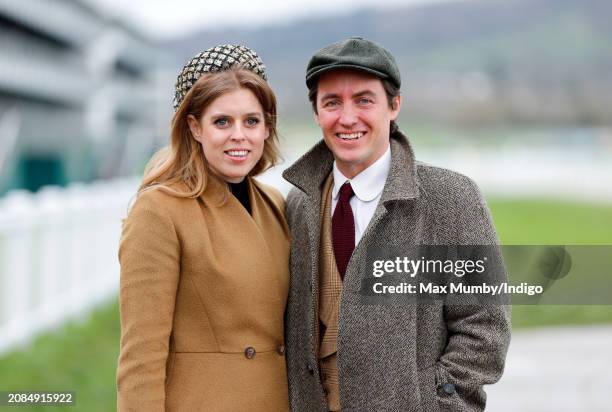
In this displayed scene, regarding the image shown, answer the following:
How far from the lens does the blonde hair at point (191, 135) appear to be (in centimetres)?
322

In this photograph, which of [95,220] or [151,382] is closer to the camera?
[151,382]

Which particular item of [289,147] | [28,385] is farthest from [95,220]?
[289,147]

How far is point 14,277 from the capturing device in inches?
309

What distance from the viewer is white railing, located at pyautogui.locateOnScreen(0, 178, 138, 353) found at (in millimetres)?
7797

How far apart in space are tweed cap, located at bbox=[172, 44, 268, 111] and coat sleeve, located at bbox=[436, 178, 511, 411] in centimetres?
95

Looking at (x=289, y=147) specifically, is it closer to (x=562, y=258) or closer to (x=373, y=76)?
(x=373, y=76)

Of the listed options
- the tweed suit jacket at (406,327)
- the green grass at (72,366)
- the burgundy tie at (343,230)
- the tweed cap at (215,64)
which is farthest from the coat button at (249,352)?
the green grass at (72,366)

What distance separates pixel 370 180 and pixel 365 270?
39cm

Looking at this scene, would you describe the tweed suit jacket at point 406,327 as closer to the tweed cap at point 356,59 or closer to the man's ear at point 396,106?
the man's ear at point 396,106

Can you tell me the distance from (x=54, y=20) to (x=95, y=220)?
139 feet

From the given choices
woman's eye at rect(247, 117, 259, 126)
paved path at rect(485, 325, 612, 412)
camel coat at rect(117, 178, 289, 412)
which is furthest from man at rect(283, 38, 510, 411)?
paved path at rect(485, 325, 612, 412)

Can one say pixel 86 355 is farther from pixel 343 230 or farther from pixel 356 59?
pixel 356 59

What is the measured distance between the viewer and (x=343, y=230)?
131 inches

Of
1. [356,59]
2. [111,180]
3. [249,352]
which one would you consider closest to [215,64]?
[356,59]
